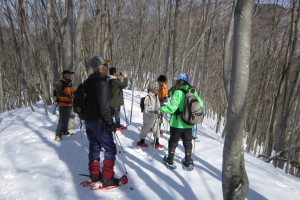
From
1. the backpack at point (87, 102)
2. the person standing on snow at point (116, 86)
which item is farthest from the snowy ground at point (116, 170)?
the backpack at point (87, 102)

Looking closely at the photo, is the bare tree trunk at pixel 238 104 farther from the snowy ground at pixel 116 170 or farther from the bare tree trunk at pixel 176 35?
the bare tree trunk at pixel 176 35

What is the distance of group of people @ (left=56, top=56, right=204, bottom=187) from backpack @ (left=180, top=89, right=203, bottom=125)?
0.35ft

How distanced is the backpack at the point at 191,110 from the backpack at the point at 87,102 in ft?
5.35

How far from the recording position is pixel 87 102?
12.7 feet

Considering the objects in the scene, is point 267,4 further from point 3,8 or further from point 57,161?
point 3,8

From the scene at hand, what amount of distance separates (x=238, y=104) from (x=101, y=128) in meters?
2.09

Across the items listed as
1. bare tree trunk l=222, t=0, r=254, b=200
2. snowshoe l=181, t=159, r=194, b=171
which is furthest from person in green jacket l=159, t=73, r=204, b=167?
bare tree trunk l=222, t=0, r=254, b=200

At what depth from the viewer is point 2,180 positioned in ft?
14.1

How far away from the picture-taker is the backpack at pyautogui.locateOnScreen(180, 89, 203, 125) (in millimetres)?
4566

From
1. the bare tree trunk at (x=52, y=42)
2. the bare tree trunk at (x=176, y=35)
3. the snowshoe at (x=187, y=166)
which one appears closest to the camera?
the snowshoe at (x=187, y=166)

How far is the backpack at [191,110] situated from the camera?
457 cm

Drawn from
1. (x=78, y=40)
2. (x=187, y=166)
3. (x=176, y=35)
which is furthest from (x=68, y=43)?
(x=187, y=166)

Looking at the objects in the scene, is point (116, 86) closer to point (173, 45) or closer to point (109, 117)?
point (109, 117)

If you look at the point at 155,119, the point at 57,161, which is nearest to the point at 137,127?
the point at 155,119
